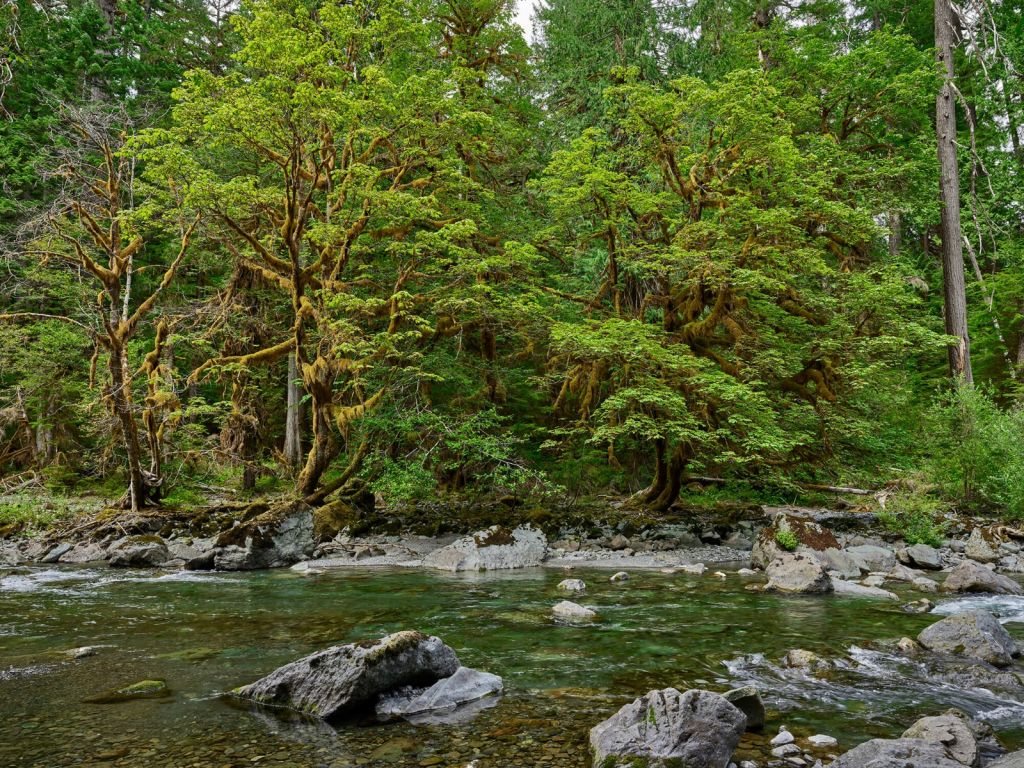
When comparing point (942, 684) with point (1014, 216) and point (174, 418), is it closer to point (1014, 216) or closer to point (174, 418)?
point (174, 418)

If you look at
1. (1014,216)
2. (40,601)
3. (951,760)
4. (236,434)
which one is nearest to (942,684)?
(951,760)

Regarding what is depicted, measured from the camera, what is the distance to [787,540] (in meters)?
10.7

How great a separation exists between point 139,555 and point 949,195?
21.2 m

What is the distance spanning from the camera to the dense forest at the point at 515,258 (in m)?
12.9

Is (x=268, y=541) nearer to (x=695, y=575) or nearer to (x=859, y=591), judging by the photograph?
(x=695, y=575)

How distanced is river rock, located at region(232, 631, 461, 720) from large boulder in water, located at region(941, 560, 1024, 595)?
26.1 ft

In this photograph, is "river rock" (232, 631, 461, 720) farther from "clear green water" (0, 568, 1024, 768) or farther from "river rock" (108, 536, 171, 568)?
"river rock" (108, 536, 171, 568)

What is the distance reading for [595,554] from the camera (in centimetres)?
1248

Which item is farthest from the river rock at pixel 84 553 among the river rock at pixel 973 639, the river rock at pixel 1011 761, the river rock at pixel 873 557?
the river rock at pixel 873 557

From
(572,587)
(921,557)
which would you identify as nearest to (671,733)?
(572,587)

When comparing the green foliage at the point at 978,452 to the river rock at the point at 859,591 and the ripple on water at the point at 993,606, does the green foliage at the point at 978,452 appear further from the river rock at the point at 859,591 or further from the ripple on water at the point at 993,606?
the river rock at the point at 859,591

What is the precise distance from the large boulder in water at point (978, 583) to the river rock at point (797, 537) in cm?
203

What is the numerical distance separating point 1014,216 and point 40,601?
2775 cm

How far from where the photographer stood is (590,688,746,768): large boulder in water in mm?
3467
